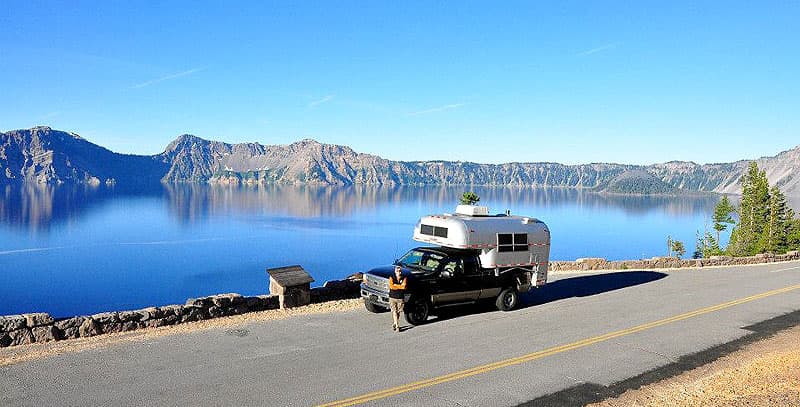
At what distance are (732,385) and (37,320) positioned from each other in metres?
14.3

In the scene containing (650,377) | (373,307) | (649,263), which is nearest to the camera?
(650,377)

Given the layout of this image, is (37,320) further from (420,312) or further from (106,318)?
(420,312)

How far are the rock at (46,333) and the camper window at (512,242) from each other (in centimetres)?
1187

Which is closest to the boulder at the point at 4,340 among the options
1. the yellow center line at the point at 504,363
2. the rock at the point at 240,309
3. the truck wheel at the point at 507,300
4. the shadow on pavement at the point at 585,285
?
the rock at the point at 240,309

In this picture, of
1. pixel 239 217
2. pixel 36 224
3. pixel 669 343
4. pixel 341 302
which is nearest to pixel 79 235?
pixel 36 224

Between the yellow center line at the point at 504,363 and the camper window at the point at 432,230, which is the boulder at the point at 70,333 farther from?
the camper window at the point at 432,230

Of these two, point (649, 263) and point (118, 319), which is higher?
point (118, 319)

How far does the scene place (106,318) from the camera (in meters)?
12.8

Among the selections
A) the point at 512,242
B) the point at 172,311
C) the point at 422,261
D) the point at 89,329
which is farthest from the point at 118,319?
the point at 512,242

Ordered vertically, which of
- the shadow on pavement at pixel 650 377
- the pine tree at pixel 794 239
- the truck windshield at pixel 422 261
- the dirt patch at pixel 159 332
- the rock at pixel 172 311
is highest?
the truck windshield at pixel 422 261

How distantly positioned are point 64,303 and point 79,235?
6339cm

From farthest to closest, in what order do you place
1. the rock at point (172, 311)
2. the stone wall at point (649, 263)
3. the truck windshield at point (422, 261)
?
the stone wall at point (649, 263)
the truck windshield at point (422, 261)
the rock at point (172, 311)

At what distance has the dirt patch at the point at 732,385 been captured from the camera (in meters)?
9.42

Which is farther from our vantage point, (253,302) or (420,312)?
(253,302)
